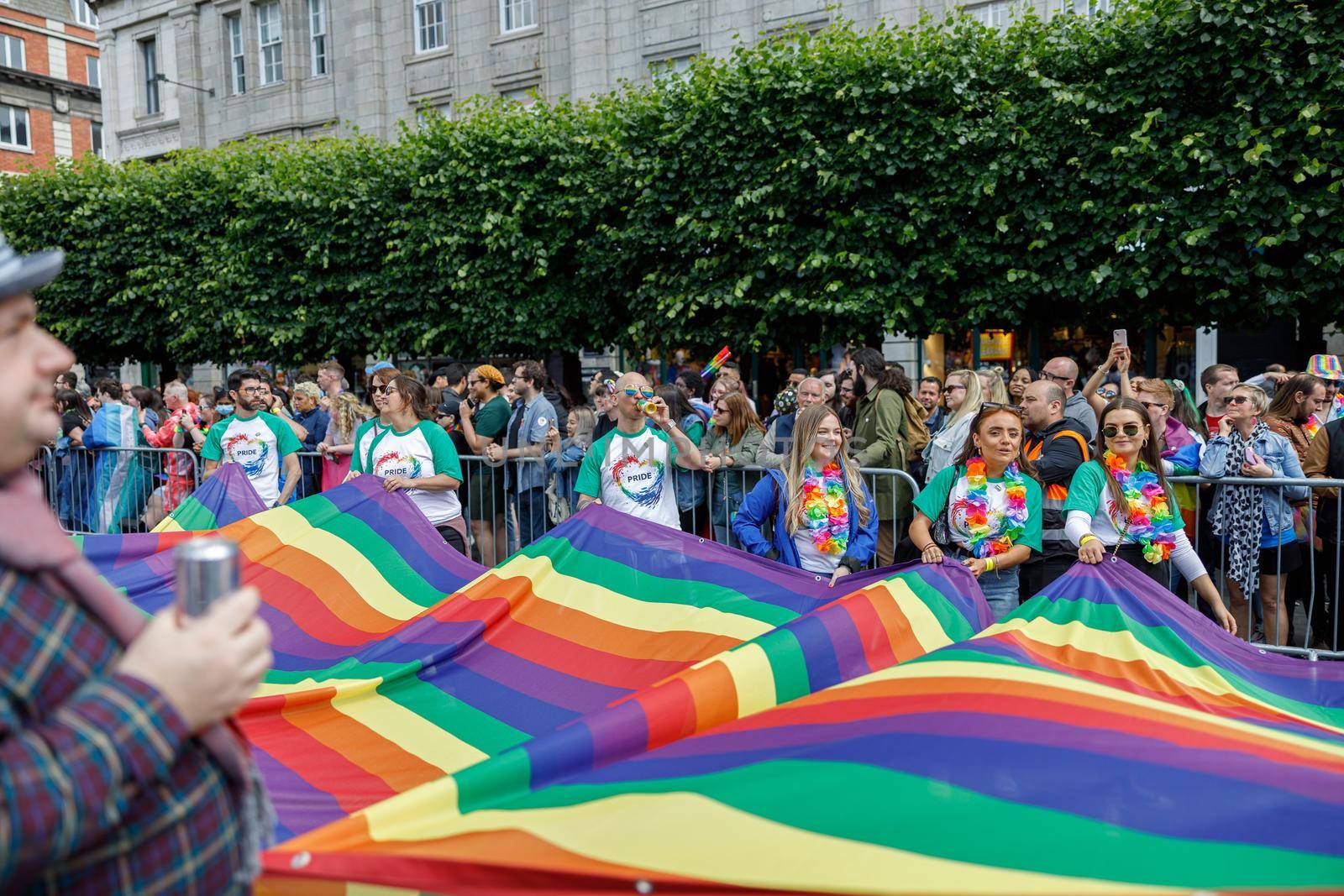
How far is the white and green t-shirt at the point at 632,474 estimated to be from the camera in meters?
7.27

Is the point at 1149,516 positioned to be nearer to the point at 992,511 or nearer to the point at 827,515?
the point at 992,511

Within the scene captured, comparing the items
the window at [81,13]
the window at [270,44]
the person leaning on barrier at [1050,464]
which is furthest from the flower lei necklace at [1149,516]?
the window at [81,13]

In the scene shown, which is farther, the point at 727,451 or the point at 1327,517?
the point at 727,451

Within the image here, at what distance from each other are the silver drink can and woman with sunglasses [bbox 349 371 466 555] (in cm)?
570

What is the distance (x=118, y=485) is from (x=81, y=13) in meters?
44.7

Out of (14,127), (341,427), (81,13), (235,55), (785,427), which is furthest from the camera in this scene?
(81,13)

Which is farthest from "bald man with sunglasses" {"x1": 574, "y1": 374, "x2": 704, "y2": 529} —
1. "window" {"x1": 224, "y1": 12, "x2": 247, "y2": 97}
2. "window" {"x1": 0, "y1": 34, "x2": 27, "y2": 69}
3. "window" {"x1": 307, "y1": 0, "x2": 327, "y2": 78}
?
"window" {"x1": 0, "y1": 34, "x2": 27, "y2": 69}

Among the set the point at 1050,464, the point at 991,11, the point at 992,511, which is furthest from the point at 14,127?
the point at 992,511

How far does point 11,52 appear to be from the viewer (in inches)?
1715

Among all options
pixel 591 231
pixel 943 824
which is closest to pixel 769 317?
pixel 591 231

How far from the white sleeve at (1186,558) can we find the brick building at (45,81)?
47.1 m

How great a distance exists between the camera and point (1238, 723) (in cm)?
325

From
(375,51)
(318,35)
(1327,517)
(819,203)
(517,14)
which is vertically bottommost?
(1327,517)

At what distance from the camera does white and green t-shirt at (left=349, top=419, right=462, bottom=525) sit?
24.4 ft
